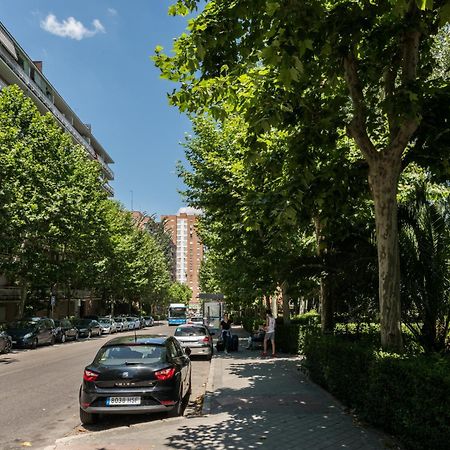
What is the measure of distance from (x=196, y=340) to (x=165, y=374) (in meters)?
11.4

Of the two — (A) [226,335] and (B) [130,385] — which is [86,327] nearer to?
(A) [226,335]

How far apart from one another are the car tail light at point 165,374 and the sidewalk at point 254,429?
0.64 m

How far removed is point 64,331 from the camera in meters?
33.3

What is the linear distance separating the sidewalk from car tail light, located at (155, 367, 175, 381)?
64 centimetres

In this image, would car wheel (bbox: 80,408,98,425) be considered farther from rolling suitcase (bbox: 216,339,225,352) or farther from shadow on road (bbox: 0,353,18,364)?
rolling suitcase (bbox: 216,339,225,352)

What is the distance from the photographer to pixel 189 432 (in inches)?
272

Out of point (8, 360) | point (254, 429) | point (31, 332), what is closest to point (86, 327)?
point (31, 332)

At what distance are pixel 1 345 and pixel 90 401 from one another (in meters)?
17.3

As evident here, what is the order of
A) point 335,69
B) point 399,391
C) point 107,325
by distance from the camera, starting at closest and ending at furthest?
1. point 399,391
2. point 335,69
3. point 107,325

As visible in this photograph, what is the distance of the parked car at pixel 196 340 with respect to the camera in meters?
19.1

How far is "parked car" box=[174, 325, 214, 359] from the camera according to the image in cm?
1911

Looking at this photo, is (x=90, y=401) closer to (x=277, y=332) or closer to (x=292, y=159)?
(x=292, y=159)

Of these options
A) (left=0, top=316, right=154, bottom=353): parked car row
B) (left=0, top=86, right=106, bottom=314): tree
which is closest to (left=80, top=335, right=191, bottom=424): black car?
(left=0, top=316, right=154, bottom=353): parked car row

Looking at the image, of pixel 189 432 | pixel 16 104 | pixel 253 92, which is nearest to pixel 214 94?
pixel 253 92
